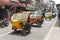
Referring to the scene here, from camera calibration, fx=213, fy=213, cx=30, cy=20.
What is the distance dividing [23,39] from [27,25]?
3.48 m

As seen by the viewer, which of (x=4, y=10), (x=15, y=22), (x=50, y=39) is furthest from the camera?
(x=4, y=10)

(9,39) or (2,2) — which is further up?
(2,2)

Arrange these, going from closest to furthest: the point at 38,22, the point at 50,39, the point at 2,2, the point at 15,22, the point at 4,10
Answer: the point at 50,39
the point at 15,22
the point at 38,22
the point at 2,2
the point at 4,10

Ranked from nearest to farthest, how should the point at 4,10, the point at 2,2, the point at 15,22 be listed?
the point at 15,22 → the point at 2,2 → the point at 4,10

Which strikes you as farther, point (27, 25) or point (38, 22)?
point (38, 22)

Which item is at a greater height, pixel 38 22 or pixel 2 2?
pixel 2 2

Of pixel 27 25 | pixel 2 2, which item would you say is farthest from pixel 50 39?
pixel 2 2

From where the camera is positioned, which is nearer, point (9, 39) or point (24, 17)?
point (9, 39)

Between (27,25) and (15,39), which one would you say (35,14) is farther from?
(15,39)

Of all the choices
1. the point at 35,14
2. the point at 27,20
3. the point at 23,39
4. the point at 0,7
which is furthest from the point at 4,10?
the point at 23,39

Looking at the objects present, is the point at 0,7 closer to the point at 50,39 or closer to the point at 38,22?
the point at 38,22

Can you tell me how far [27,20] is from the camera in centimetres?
1920

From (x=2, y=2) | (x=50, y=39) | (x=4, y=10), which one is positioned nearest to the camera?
(x=50, y=39)

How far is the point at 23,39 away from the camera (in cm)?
1548
